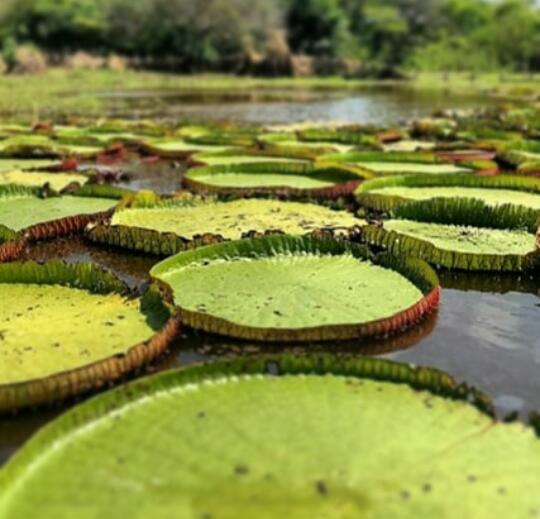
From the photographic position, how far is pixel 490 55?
47688 millimetres

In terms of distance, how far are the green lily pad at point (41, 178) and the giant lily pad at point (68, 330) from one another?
10.7ft

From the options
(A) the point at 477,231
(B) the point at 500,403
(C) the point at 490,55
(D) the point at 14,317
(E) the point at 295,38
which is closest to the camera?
(B) the point at 500,403

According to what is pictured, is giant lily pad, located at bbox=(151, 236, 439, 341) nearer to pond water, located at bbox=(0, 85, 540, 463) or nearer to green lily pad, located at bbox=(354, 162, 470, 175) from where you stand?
pond water, located at bbox=(0, 85, 540, 463)

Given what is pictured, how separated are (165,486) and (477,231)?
3.67m

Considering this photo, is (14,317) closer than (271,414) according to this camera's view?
No

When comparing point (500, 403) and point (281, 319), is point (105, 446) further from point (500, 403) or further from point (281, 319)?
point (500, 403)

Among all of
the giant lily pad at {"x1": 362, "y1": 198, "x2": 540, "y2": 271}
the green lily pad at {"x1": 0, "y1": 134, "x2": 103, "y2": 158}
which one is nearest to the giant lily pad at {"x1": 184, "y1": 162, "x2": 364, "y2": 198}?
the giant lily pad at {"x1": 362, "y1": 198, "x2": 540, "y2": 271}

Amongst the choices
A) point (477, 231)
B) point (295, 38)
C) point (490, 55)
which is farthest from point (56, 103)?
point (295, 38)

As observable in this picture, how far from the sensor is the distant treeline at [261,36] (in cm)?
4734

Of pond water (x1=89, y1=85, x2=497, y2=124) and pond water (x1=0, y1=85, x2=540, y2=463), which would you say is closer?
pond water (x1=0, y1=85, x2=540, y2=463)

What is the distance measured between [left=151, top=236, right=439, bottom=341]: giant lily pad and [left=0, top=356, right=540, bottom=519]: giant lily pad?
62cm

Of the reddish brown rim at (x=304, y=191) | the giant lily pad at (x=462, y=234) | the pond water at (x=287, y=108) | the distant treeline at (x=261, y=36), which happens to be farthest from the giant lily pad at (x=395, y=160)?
the distant treeline at (x=261, y=36)

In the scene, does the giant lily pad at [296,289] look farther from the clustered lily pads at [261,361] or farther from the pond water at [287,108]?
the pond water at [287,108]

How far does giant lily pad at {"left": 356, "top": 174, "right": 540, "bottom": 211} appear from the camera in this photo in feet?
20.9
